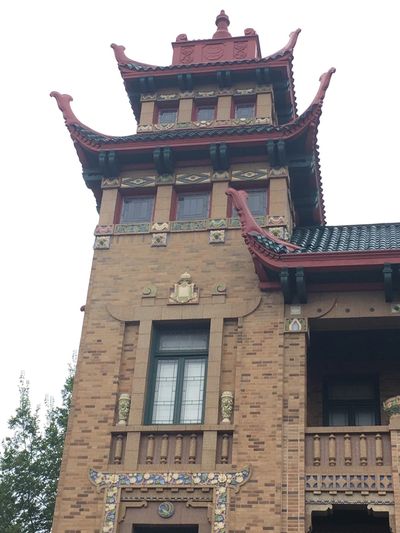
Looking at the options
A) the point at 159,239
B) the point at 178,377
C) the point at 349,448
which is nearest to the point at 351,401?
the point at 349,448

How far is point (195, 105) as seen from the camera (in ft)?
84.5

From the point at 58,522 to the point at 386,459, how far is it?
698 centimetres

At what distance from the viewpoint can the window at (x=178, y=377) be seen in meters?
19.6

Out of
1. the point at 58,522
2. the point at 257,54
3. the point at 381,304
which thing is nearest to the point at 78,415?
the point at 58,522

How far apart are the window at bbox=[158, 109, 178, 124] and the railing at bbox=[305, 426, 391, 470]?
11.4 meters

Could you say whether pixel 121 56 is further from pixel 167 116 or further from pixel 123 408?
pixel 123 408

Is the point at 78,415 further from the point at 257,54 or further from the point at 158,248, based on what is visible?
the point at 257,54

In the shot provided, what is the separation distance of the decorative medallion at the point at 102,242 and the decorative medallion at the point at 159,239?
1.18 m

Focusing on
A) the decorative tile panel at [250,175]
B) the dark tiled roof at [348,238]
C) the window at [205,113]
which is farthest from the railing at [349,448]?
the window at [205,113]

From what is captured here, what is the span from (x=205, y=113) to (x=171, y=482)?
1179 centimetres

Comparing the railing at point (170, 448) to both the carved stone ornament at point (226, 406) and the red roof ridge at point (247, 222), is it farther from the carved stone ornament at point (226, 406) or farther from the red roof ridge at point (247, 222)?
the red roof ridge at point (247, 222)

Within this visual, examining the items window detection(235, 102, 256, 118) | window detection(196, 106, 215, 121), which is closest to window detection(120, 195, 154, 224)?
window detection(196, 106, 215, 121)

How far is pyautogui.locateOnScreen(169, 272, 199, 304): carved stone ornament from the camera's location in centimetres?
2077

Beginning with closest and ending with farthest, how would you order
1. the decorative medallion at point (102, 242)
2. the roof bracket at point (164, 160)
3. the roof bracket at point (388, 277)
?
1. the roof bracket at point (388, 277)
2. the decorative medallion at point (102, 242)
3. the roof bracket at point (164, 160)
